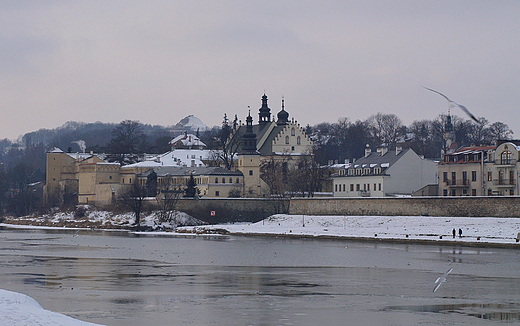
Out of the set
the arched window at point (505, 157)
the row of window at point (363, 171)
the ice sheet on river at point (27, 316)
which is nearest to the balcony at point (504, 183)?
the arched window at point (505, 157)

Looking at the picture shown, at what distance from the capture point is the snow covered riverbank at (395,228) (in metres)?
46.5

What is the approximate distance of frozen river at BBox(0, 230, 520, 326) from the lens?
18609 millimetres

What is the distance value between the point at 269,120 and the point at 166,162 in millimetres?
16321

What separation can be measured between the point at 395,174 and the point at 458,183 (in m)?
9.38

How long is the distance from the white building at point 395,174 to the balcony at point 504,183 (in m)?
13.3

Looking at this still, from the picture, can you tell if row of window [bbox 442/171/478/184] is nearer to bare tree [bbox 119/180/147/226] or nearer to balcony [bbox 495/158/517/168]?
balcony [bbox 495/158/517/168]

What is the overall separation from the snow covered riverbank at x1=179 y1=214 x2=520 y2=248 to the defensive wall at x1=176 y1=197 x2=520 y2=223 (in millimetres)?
997

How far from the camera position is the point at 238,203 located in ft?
254

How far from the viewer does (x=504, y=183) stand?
58281 millimetres

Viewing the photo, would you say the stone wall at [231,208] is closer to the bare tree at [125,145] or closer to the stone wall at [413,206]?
the stone wall at [413,206]

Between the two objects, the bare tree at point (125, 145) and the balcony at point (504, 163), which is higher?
the bare tree at point (125, 145)

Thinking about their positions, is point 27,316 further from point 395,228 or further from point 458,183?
point 458,183

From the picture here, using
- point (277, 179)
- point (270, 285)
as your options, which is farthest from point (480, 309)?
point (277, 179)

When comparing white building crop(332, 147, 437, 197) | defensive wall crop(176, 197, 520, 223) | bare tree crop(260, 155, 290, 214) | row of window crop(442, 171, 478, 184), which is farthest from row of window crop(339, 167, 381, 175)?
row of window crop(442, 171, 478, 184)
